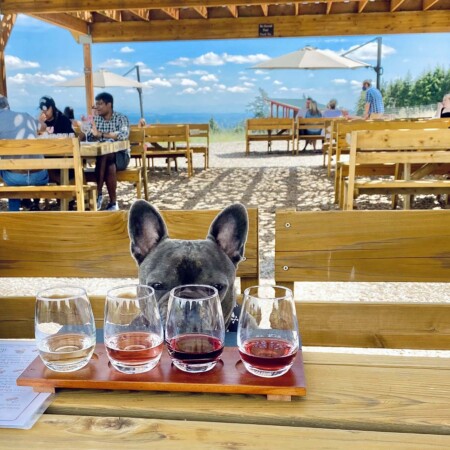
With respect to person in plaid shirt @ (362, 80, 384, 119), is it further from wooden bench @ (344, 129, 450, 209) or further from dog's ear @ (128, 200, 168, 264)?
dog's ear @ (128, 200, 168, 264)

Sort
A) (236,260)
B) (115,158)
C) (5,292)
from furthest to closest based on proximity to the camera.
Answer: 1. (115,158)
2. (5,292)
3. (236,260)

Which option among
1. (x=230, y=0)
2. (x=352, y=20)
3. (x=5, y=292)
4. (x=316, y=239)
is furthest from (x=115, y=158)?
(x=352, y=20)

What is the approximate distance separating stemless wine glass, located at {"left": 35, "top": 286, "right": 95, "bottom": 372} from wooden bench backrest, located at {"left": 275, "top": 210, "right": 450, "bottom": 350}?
34.3 inches

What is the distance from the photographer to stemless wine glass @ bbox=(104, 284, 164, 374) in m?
0.88

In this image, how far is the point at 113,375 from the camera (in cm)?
87

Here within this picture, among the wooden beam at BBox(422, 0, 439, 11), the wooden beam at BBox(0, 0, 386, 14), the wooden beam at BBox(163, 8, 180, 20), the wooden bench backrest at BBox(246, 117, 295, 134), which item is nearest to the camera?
the wooden beam at BBox(0, 0, 386, 14)

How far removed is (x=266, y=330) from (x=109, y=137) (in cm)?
563

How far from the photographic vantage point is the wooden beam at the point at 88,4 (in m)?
8.14

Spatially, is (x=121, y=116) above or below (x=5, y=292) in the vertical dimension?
above

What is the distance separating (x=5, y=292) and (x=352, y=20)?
10.4 metres

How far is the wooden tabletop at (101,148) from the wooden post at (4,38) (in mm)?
4179

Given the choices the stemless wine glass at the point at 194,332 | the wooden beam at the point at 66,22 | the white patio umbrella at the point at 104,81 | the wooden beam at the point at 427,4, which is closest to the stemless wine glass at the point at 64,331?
the stemless wine glass at the point at 194,332

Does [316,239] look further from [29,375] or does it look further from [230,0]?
[230,0]

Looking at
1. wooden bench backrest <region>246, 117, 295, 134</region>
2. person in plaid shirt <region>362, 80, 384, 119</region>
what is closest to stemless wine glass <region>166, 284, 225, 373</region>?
person in plaid shirt <region>362, 80, 384, 119</region>
